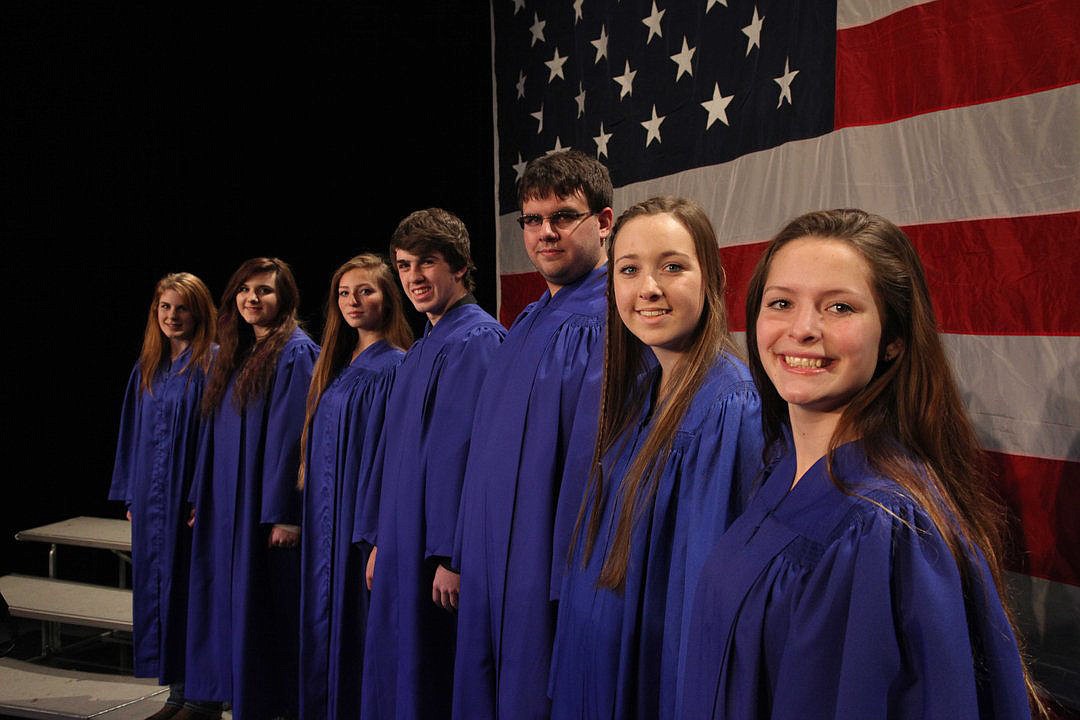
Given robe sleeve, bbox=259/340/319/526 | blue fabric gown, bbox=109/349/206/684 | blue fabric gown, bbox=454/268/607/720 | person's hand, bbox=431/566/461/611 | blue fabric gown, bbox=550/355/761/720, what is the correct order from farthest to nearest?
blue fabric gown, bbox=109/349/206/684
robe sleeve, bbox=259/340/319/526
person's hand, bbox=431/566/461/611
blue fabric gown, bbox=454/268/607/720
blue fabric gown, bbox=550/355/761/720

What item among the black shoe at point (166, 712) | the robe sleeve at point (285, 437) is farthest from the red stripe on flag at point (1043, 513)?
the black shoe at point (166, 712)

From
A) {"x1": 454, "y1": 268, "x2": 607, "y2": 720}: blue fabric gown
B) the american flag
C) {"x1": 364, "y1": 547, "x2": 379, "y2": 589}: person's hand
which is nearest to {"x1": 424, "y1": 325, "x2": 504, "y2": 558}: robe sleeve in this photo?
{"x1": 454, "y1": 268, "x2": 607, "y2": 720}: blue fabric gown

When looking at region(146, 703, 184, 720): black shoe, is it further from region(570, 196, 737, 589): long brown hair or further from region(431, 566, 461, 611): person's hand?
region(570, 196, 737, 589): long brown hair

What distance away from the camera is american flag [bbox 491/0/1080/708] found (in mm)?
2420

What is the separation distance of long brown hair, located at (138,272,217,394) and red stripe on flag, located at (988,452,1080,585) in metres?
3.56

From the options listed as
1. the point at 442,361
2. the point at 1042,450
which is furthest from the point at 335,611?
the point at 1042,450

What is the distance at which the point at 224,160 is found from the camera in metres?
5.39

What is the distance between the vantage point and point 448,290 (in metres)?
3.12

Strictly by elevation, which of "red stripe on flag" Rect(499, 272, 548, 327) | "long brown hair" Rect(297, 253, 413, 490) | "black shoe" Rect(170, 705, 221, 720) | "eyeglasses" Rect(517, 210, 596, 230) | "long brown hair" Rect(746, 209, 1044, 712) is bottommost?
"black shoe" Rect(170, 705, 221, 720)

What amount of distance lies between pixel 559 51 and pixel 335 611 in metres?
3.10

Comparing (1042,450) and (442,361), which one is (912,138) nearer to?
(1042,450)

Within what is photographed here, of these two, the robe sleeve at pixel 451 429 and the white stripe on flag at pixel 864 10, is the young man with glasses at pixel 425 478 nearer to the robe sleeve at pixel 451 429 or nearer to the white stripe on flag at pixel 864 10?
the robe sleeve at pixel 451 429

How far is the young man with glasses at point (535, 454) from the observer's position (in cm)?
221

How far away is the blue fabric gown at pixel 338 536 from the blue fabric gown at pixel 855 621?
2.31 m
